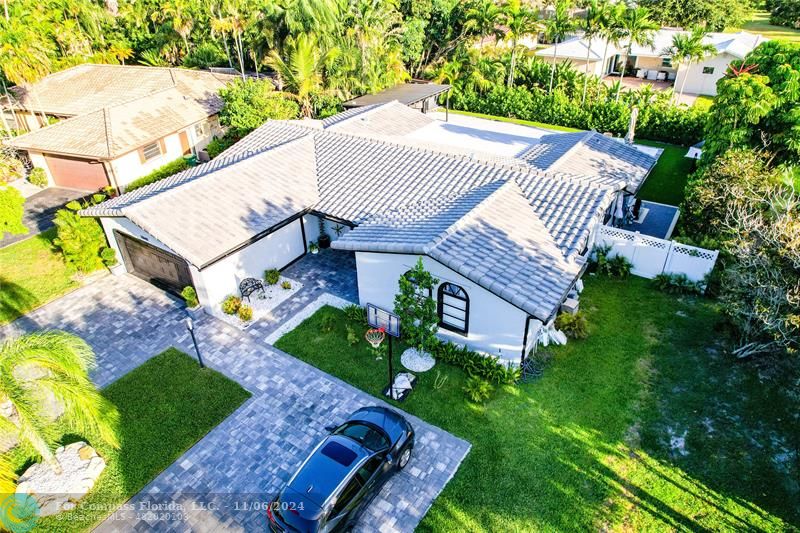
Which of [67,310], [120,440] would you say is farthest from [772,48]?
[67,310]

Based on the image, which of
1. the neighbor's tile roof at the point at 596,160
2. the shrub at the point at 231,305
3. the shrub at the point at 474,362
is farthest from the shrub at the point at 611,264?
the shrub at the point at 231,305

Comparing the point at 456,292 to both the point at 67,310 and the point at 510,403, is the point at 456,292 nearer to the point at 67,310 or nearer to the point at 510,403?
the point at 510,403

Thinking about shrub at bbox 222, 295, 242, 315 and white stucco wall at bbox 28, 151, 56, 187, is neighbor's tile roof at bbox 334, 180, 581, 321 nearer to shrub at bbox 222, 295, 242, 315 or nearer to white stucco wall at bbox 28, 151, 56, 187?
shrub at bbox 222, 295, 242, 315

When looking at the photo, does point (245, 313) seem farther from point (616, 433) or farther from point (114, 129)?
point (114, 129)

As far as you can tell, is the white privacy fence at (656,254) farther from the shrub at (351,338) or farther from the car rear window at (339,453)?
the car rear window at (339,453)

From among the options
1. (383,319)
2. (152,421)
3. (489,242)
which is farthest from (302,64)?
(152,421)

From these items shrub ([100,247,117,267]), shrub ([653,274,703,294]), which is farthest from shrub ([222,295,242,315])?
shrub ([653,274,703,294])
